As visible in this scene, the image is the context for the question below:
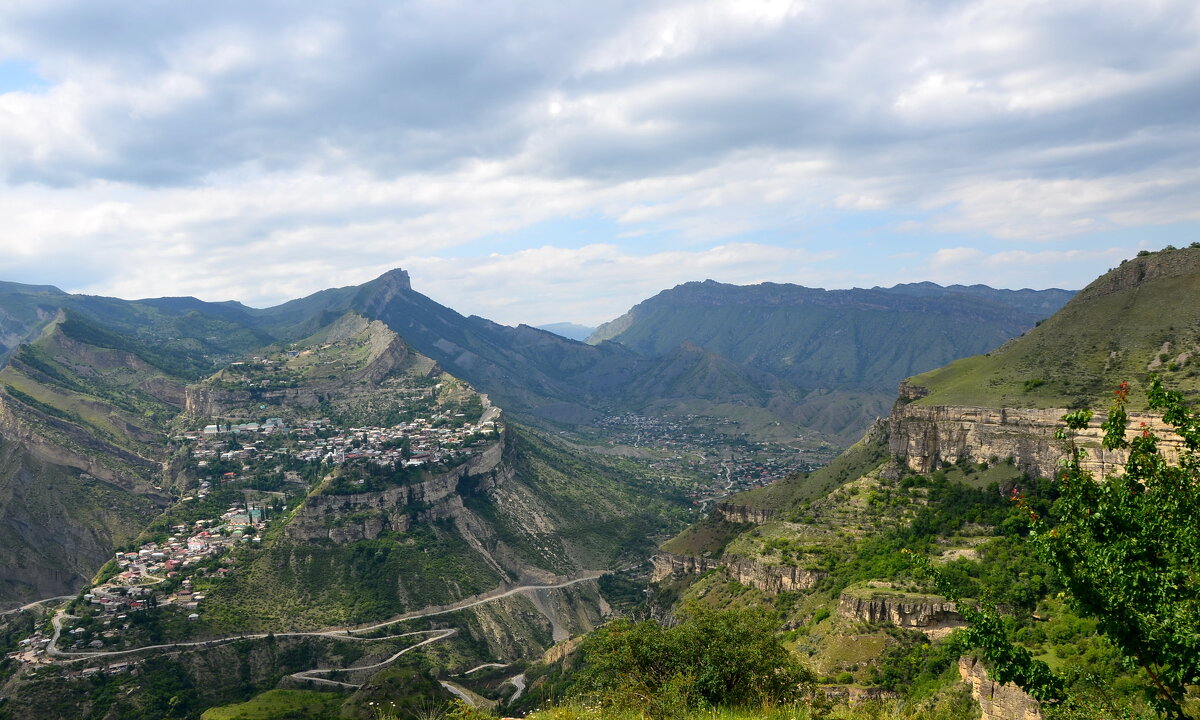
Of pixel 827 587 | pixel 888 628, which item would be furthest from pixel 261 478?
pixel 888 628

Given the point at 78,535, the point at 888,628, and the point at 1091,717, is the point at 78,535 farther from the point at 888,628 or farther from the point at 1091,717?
the point at 1091,717

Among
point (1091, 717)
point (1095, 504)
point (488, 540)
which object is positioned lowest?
point (488, 540)

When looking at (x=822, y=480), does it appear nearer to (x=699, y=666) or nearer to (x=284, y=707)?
(x=284, y=707)

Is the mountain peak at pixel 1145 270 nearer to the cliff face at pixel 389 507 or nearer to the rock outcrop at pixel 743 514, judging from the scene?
the rock outcrop at pixel 743 514

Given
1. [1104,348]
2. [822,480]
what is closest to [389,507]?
[822,480]

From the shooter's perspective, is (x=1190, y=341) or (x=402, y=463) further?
(x=402, y=463)
